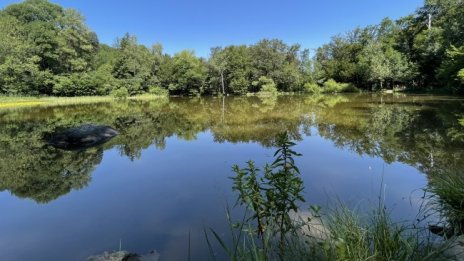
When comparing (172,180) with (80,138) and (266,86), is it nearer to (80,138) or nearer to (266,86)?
(80,138)

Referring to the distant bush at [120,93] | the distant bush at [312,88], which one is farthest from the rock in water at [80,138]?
the distant bush at [312,88]

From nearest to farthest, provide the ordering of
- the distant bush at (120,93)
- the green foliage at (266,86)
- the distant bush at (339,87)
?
the distant bush at (120,93), the distant bush at (339,87), the green foliage at (266,86)

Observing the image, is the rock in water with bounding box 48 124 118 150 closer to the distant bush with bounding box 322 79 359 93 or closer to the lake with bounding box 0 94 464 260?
the lake with bounding box 0 94 464 260

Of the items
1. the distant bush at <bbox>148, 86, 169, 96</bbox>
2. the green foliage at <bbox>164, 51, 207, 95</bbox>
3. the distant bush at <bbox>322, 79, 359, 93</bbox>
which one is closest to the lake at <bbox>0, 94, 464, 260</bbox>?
the distant bush at <bbox>322, 79, 359, 93</bbox>

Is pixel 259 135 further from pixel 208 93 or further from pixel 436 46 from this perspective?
pixel 208 93

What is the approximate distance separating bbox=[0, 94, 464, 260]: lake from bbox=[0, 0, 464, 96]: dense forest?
2720 centimetres

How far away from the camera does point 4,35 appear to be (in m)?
33.5

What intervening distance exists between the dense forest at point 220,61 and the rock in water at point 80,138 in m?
28.9

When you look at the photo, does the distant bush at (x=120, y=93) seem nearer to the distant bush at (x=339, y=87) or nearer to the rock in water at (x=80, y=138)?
the distant bush at (x=339, y=87)

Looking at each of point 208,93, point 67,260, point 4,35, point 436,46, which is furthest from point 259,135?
point 208,93

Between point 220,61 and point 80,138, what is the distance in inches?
1651

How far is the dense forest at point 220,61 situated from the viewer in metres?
35.1

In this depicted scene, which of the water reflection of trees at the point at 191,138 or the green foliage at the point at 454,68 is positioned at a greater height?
the green foliage at the point at 454,68

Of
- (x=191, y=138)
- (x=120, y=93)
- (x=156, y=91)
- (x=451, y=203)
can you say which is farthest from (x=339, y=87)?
(x=451, y=203)
